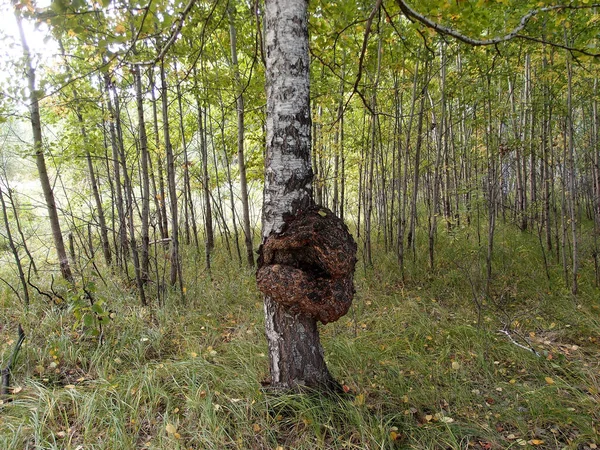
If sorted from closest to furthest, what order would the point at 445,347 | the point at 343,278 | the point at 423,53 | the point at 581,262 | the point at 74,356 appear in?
the point at 343,278
the point at 74,356
the point at 445,347
the point at 423,53
the point at 581,262

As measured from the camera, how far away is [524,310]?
3955 mm

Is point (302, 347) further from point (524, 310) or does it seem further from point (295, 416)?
point (524, 310)

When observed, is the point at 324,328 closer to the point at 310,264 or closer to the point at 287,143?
the point at 310,264

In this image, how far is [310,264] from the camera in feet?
6.66

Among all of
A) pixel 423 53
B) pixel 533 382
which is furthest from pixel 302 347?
pixel 423 53

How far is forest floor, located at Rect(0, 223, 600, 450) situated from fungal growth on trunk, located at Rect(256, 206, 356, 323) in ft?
2.05

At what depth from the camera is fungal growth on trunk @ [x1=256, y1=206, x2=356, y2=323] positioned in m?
1.90

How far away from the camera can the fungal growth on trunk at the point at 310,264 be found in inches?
74.9

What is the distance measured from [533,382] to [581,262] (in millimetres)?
3445

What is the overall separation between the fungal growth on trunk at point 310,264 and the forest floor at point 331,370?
0.63 metres

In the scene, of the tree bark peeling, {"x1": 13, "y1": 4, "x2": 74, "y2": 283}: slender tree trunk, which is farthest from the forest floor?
{"x1": 13, "y1": 4, "x2": 74, "y2": 283}: slender tree trunk

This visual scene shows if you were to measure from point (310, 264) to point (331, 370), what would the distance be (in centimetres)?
109

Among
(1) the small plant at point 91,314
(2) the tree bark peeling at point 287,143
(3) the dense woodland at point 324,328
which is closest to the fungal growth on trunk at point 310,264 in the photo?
(2) the tree bark peeling at point 287,143

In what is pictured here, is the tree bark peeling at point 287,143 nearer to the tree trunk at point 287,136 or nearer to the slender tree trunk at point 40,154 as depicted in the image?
the tree trunk at point 287,136
